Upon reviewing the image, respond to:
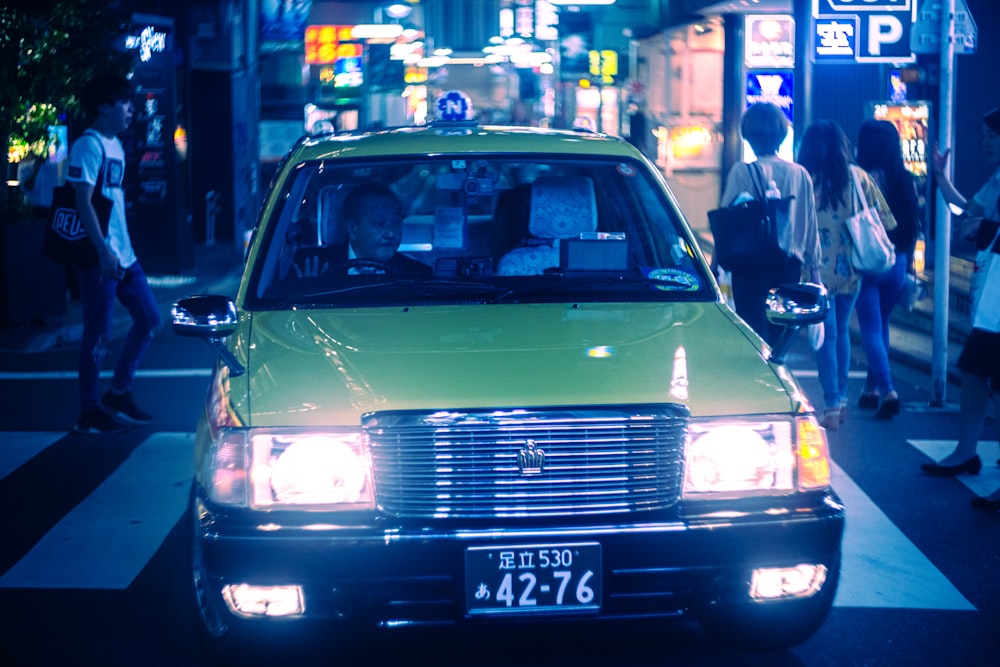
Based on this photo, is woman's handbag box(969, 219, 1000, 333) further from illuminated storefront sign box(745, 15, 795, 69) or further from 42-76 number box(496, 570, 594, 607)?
illuminated storefront sign box(745, 15, 795, 69)

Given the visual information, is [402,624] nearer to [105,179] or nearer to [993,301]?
[993,301]

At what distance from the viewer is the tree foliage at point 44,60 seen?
1252cm

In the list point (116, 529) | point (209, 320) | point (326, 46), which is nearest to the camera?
point (209, 320)

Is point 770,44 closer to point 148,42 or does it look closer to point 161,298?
point 148,42

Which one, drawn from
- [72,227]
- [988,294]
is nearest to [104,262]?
[72,227]

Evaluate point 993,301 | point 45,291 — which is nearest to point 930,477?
point 993,301

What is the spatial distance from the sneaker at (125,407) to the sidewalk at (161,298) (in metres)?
3.51

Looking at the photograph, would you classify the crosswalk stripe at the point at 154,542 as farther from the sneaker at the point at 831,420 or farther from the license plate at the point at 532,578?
the license plate at the point at 532,578

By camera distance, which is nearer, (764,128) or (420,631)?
(420,631)

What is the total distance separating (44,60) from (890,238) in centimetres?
780

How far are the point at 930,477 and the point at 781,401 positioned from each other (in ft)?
11.5

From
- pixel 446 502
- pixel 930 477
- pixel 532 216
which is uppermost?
pixel 532 216

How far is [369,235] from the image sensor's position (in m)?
5.51

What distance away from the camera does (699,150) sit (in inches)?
1002
